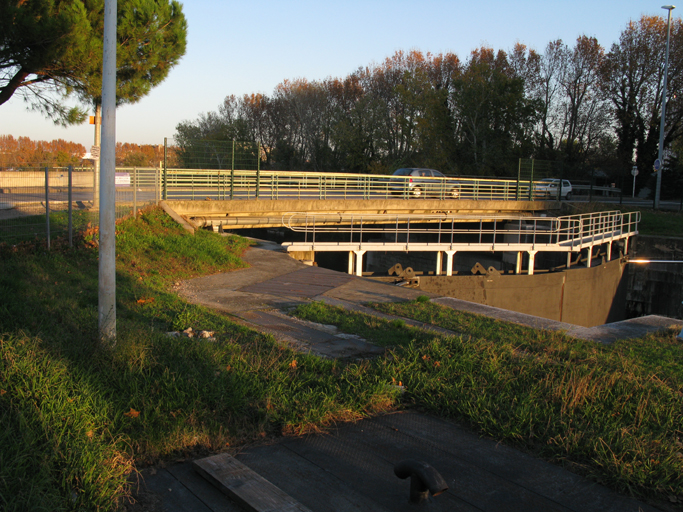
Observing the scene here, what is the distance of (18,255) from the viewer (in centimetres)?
1086

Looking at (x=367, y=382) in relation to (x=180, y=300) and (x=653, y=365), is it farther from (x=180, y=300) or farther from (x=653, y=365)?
(x=180, y=300)

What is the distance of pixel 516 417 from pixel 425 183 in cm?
2396

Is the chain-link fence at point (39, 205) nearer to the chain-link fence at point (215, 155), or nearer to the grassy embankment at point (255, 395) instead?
the grassy embankment at point (255, 395)

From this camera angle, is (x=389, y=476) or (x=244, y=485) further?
(x=389, y=476)

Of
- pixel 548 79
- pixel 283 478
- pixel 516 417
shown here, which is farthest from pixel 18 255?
pixel 548 79

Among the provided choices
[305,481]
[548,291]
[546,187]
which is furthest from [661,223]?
[305,481]

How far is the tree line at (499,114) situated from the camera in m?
48.0

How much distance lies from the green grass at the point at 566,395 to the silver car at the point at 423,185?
66.0 feet

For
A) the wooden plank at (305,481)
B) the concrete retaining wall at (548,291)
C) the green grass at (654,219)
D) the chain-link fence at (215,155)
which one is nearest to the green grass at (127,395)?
the wooden plank at (305,481)

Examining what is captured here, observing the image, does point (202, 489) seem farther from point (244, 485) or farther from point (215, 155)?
point (215, 155)

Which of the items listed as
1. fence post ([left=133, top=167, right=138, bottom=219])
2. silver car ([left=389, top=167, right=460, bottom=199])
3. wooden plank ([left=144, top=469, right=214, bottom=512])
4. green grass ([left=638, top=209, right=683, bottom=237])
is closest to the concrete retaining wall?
green grass ([left=638, top=209, right=683, bottom=237])

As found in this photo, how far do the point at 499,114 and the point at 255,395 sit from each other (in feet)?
158

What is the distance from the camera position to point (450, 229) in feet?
86.3

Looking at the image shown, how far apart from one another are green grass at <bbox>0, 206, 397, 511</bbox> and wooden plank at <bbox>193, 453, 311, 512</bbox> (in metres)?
0.38
